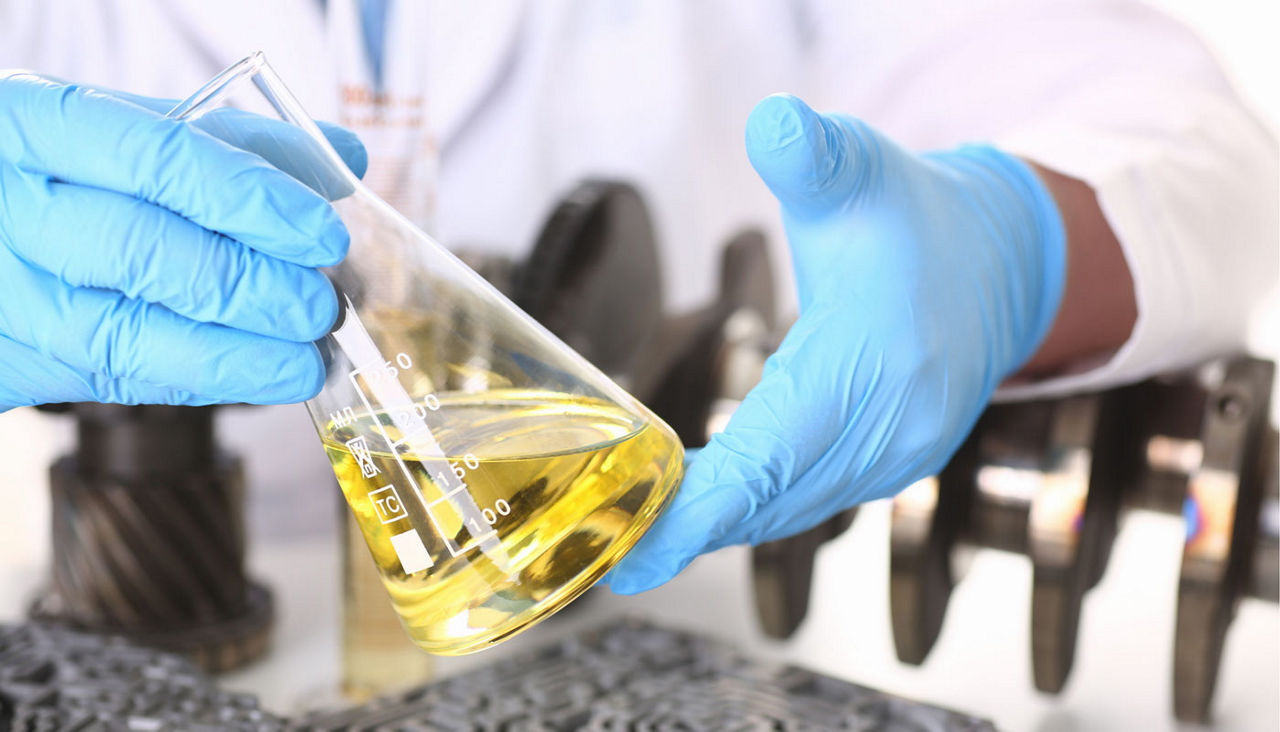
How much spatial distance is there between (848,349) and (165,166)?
323 millimetres

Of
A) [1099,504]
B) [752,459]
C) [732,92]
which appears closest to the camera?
[752,459]

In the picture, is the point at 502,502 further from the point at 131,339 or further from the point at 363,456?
the point at 131,339

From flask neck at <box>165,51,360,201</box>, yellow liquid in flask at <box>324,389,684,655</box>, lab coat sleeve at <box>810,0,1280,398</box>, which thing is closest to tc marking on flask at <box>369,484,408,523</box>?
yellow liquid in flask at <box>324,389,684,655</box>

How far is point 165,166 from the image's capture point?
1.40 feet

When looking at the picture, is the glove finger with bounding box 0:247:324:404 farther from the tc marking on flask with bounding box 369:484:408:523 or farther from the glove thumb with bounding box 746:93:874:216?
the glove thumb with bounding box 746:93:874:216

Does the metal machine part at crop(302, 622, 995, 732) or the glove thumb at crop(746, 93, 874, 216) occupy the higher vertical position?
the glove thumb at crop(746, 93, 874, 216)

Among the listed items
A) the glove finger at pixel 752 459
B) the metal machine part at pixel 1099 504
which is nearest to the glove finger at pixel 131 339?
the glove finger at pixel 752 459

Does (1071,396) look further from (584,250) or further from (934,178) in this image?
(584,250)

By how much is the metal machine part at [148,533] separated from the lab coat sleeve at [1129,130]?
0.56 metres

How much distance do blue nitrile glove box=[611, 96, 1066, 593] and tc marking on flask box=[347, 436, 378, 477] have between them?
150 mm

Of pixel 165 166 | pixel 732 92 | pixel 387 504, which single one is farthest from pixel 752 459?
pixel 732 92

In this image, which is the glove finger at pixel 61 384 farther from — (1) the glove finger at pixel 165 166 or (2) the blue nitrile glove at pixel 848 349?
(2) the blue nitrile glove at pixel 848 349

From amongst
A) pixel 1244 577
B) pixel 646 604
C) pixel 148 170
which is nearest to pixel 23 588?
pixel 646 604

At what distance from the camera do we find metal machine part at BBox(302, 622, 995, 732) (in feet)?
1.88
